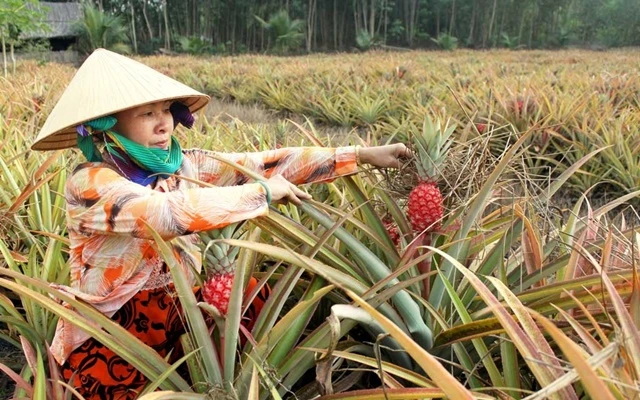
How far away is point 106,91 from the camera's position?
1.24 meters

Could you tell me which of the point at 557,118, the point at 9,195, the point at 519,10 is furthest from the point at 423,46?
the point at 9,195

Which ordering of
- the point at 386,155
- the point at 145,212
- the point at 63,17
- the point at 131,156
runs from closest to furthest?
the point at 145,212
the point at 131,156
the point at 386,155
the point at 63,17

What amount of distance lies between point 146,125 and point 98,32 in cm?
2335

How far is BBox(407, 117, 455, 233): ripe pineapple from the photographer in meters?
1.26

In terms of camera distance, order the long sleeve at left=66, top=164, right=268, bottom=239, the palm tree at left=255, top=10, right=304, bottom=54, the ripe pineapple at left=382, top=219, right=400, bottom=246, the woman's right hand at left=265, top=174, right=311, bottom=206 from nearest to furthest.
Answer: the long sleeve at left=66, top=164, right=268, bottom=239 < the woman's right hand at left=265, top=174, right=311, bottom=206 < the ripe pineapple at left=382, top=219, right=400, bottom=246 < the palm tree at left=255, top=10, right=304, bottom=54

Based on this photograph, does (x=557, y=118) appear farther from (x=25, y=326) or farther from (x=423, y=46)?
(x=423, y=46)

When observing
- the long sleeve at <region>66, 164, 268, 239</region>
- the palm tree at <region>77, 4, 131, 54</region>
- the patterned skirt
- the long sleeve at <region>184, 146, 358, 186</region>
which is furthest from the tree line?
the long sleeve at <region>66, 164, 268, 239</region>

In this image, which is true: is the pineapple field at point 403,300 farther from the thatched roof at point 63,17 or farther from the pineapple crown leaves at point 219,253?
the thatched roof at point 63,17

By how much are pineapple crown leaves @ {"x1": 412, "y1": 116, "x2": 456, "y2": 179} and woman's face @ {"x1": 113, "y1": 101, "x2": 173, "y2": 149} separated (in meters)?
0.60

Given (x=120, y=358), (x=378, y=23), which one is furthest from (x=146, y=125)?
(x=378, y=23)

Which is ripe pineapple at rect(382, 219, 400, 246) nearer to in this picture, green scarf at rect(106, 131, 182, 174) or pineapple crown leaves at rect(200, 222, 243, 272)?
pineapple crown leaves at rect(200, 222, 243, 272)

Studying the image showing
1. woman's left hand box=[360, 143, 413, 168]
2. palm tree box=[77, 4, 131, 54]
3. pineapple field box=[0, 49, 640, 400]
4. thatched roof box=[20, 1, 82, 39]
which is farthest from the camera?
thatched roof box=[20, 1, 82, 39]

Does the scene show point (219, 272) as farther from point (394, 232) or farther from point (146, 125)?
point (394, 232)

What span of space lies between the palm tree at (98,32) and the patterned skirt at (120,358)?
22337 mm
